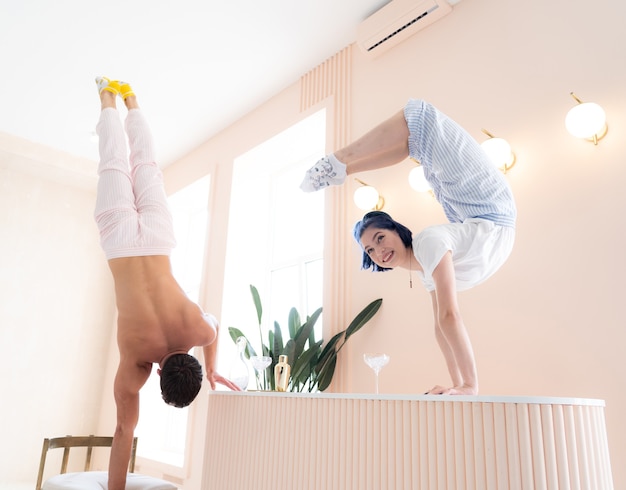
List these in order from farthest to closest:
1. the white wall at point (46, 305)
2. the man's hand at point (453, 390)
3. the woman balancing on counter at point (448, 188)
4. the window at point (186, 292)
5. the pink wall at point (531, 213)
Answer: the white wall at point (46, 305) → the window at point (186, 292) → the pink wall at point (531, 213) → the woman balancing on counter at point (448, 188) → the man's hand at point (453, 390)

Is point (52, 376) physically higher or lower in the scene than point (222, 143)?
lower

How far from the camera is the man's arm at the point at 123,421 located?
211 centimetres

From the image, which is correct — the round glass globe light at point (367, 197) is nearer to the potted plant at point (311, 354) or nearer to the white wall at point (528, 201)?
the white wall at point (528, 201)

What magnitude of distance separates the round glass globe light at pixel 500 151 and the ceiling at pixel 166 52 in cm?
147

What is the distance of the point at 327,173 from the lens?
1.77m

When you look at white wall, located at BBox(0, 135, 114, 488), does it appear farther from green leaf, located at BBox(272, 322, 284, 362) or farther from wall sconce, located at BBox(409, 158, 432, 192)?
wall sconce, located at BBox(409, 158, 432, 192)

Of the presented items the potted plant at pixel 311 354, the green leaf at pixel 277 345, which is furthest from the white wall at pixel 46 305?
the green leaf at pixel 277 345

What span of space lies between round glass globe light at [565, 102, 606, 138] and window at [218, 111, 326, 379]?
6.78 ft

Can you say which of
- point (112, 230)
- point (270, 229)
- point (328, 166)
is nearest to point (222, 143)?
point (270, 229)

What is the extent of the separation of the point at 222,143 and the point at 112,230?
2909mm

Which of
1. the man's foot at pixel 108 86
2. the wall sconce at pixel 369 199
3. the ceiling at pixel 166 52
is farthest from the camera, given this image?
the ceiling at pixel 166 52

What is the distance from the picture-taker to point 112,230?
2119 millimetres

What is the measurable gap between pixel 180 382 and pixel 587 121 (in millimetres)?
2039

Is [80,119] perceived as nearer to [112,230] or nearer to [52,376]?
[52,376]
